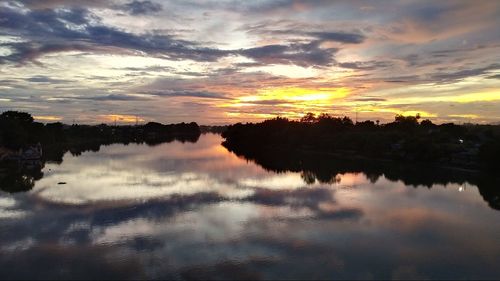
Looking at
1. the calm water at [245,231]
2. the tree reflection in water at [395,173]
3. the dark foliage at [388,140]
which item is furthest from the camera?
the dark foliage at [388,140]

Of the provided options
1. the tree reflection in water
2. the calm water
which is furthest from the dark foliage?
the calm water

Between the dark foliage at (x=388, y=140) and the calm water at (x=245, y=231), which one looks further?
the dark foliage at (x=388, y=140)

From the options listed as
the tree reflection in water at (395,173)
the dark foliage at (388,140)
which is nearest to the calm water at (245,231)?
the tree reflection in water at (395,173)

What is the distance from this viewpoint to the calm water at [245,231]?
14383mm

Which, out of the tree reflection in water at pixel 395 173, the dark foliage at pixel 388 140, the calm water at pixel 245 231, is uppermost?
the dark foliage at pixel 388 140

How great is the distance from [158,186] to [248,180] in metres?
8.61

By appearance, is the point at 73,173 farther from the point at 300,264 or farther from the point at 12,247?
the point at 300,264

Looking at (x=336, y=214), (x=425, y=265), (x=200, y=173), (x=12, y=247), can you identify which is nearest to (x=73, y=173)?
(x=200, y=173)

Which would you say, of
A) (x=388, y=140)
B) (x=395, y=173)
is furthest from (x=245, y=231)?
(x=388, y=140)

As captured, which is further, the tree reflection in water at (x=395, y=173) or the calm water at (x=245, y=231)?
the tree reflection in water at (x=395, y=173)

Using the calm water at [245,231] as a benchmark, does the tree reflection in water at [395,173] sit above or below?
above

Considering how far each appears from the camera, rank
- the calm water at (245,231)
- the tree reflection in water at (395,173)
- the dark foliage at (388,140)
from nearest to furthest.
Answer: the calm water at (245,231) → the tree reflection in water at (395,173) → the dark foliage at (388,140)

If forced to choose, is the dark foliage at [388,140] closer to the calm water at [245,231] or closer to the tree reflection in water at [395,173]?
the tree reflection in water at [395,173]

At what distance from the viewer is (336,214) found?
904 inches
